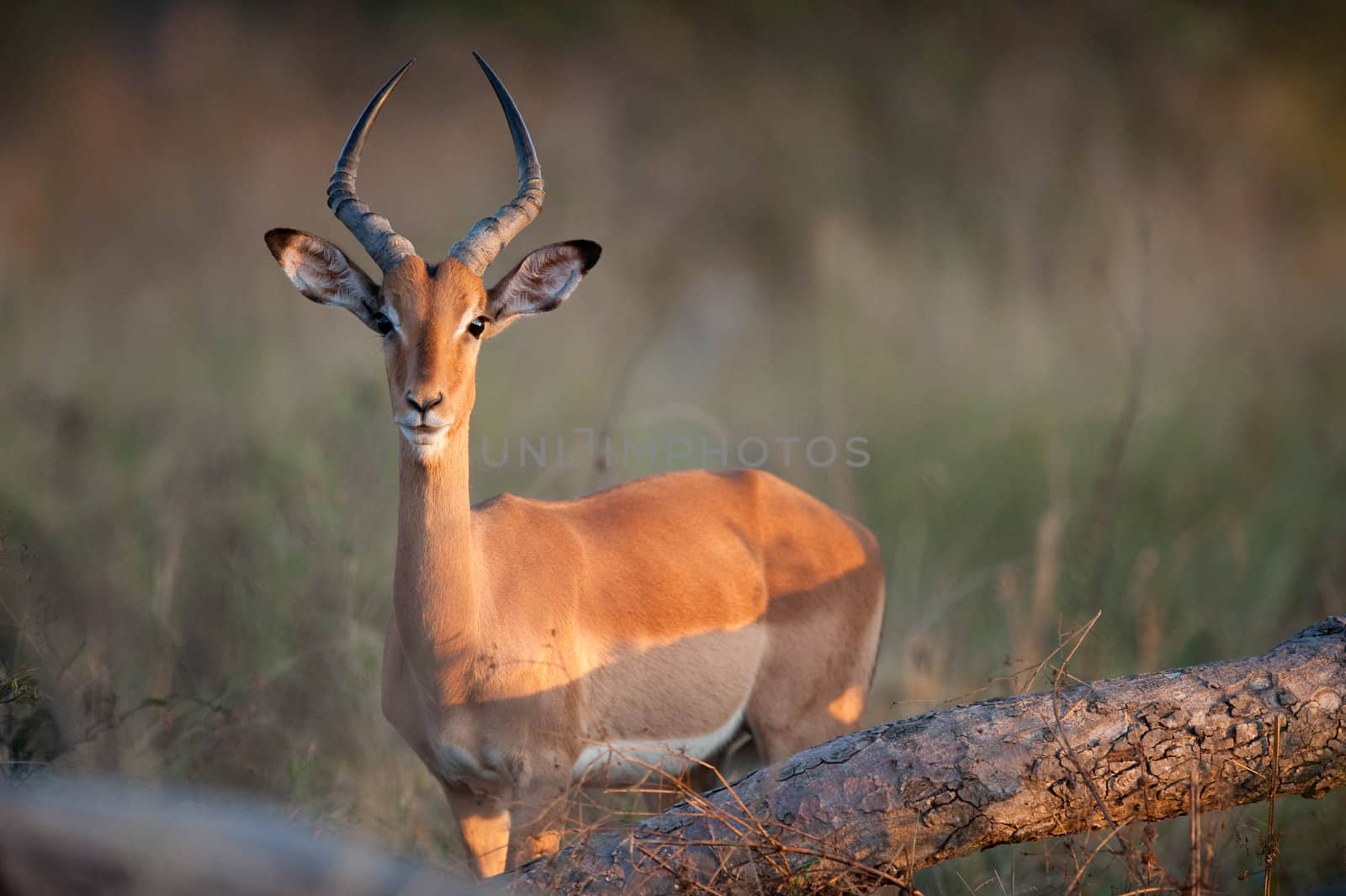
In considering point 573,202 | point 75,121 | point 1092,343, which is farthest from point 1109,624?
point 75,121

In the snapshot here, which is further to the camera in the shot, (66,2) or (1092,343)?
(66,2)

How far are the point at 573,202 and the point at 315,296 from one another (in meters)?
8.24

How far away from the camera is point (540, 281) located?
17.6 ft

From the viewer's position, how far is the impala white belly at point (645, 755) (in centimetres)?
523

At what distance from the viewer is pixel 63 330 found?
34.0 feet

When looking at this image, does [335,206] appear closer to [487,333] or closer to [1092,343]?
[487,333]

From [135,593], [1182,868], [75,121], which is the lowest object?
[1182,868]

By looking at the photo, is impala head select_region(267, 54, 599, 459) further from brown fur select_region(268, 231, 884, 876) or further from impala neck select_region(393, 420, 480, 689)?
impala neck select_region(393, 420, 480, 689)

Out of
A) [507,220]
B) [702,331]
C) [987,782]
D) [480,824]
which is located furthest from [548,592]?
[702,331]

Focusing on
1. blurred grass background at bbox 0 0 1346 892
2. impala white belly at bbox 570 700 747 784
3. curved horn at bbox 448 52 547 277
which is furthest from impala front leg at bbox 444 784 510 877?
curved horn at bbox 448 52 547 277

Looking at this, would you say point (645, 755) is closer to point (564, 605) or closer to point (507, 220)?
point (564, 605)

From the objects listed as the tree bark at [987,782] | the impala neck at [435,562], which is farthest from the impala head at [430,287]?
the tree bark at [987,782]

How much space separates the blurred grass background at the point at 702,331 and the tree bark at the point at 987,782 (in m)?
1.11

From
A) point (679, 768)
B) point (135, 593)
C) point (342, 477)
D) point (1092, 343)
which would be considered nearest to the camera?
point (679, 768)
